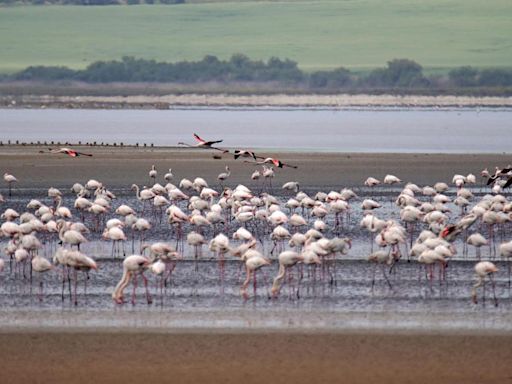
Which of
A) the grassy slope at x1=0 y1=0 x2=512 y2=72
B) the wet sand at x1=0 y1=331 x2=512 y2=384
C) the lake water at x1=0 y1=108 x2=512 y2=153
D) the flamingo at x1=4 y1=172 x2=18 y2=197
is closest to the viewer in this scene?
the wet sand at x1=0 y1=331 x2=512 y2=384

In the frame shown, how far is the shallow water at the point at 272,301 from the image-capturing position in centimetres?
1162

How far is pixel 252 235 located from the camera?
1722 centimetres

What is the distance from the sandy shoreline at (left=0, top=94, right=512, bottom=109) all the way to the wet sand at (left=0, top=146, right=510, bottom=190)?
58.4 meters

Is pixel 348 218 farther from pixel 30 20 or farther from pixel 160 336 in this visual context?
pixel 30 20

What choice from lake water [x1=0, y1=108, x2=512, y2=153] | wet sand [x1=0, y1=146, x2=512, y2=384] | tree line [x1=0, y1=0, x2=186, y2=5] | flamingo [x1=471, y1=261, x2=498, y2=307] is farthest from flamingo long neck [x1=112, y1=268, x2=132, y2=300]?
tree line [x1=0, y1=0, x2=186, y2=5]

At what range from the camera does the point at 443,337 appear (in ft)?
35.9

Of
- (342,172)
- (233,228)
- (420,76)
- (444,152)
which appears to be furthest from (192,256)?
(420,76)

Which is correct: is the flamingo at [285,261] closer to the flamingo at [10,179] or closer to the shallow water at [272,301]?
the shallow water at [272,301]

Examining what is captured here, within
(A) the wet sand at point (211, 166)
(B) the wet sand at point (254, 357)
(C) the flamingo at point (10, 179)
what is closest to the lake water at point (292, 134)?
(A) the wet sand at point (211, 166)

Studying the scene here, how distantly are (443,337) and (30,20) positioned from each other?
528ft

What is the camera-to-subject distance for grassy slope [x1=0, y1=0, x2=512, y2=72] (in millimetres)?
146625

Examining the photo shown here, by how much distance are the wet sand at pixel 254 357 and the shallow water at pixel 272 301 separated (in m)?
0.51

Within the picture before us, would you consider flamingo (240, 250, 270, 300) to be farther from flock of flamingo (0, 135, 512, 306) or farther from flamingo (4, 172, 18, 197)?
flamingo (4, 172, 18, 197)

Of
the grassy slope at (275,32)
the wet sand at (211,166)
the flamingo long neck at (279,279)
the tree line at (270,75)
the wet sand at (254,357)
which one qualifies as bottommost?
the wet sand at (254,357)
